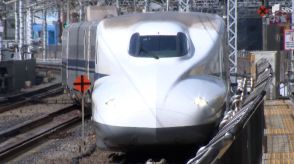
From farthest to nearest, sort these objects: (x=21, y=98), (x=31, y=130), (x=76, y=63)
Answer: (x=21, y=98), (x=76, y=63), (x=31, y=130)

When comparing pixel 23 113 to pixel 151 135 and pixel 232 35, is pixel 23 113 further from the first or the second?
pixel 151 135

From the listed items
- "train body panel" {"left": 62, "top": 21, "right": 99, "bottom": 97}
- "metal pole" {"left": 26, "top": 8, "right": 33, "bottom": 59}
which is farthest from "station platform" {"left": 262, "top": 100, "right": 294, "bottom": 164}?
"metal pole" {"left": 26, "top": 8, "right": 33, "bottom": 59}

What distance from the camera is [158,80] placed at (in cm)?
1280

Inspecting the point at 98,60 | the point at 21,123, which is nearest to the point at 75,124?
the point at 21,123

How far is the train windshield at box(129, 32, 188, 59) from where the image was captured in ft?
45.3

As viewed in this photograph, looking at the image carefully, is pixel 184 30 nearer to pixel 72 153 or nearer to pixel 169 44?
pixel 169 44

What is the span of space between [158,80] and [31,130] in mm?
9068

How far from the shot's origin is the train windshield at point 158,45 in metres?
13.8

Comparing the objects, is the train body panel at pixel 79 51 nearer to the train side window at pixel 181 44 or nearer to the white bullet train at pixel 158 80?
the white bullet train at pixel 158 80

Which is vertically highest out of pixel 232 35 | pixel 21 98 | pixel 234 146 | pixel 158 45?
pixel 232 35

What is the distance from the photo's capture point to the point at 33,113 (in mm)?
25516

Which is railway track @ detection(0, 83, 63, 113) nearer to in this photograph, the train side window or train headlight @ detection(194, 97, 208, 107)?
the train side window

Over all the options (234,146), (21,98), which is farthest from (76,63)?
(234,146)

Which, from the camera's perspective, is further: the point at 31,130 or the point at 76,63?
the point at 76,63
